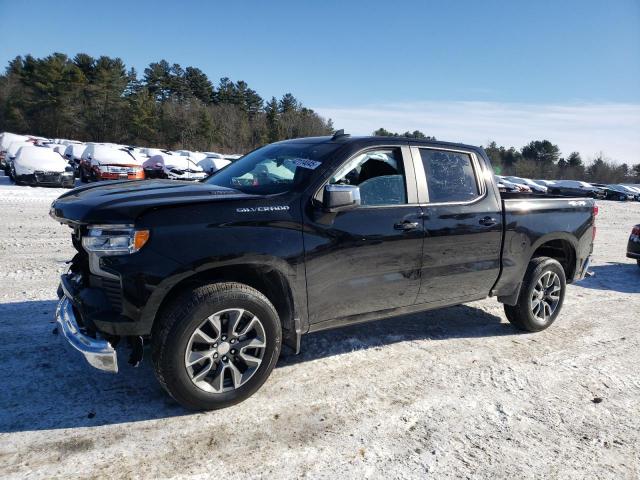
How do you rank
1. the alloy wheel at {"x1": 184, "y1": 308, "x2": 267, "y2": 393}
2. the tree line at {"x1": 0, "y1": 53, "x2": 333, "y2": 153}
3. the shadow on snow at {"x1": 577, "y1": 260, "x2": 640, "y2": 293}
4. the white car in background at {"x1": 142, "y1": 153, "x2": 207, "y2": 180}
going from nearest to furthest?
the alloy wheel at {"x1": 184, "y1": 308, "x2": 267, "y2": 393} → the shadow on snow at {"x1": 577, "y1": 260, "x2": 640, "y2": 293} → the white car in background at {"x1": 142, "y1": 153, "x2": 207, "y2": 180} → the tree line at {"x1": 0, "y1": 53, "x2": 333, "y2": 153}

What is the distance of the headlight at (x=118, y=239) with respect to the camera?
2816mm

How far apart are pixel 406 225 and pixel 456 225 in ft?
2.02

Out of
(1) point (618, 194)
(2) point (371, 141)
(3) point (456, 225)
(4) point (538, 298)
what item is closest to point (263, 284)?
(2) point (371, 141)

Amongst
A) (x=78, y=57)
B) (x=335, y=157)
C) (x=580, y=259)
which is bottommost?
(x=580, y=259)

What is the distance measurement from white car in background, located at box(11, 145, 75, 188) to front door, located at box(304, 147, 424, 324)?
17.0m

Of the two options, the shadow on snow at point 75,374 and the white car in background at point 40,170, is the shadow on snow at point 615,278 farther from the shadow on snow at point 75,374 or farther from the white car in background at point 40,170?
the white car in background at point 40,170

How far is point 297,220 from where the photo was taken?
335cm

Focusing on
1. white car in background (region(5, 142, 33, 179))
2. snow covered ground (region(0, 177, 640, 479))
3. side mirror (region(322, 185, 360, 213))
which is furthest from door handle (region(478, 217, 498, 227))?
white car in background (region(5, 142, 33, 179))

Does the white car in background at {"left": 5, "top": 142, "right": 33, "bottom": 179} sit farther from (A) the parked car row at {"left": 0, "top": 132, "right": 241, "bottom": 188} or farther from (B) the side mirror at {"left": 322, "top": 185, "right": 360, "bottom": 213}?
(B) the side mirror at {"left": 322, "top": 185, "right": 360, "bottom": 213}

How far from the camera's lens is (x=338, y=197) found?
3.32 m

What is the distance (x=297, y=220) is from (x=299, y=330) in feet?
2.69

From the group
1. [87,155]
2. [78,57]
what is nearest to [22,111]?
[78,57]

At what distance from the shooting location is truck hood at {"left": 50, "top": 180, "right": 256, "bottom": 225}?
9.36ft

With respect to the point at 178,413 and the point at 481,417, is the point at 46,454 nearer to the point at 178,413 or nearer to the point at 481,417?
the point at 178,413
